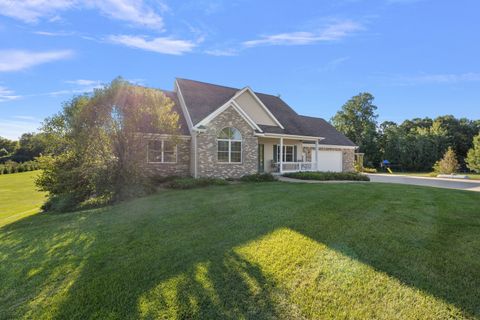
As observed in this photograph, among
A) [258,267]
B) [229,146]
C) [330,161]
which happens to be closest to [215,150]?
[229,146]

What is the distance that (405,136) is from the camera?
4012 centimetres

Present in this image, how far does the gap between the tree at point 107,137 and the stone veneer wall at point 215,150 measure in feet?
10.2

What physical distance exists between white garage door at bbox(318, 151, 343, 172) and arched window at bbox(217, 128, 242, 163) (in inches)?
384

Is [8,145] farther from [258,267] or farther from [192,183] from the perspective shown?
[258,267]

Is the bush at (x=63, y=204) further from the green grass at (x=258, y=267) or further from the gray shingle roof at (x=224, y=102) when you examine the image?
the gray shingle roof at (x=224, y=102)

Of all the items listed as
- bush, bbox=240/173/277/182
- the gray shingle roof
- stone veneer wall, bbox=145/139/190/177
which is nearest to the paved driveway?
the gray shingle roof

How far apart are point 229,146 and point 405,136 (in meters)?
36.1

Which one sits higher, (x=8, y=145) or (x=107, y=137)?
(x=8, y=145)

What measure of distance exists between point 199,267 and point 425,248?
3.87 metres

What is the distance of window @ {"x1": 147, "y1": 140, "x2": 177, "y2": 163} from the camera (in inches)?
604

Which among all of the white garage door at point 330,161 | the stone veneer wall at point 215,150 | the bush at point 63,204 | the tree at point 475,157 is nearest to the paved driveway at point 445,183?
the white garage door at point 330,161

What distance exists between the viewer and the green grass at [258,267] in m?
3.16

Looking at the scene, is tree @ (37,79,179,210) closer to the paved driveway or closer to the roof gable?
the roof gable

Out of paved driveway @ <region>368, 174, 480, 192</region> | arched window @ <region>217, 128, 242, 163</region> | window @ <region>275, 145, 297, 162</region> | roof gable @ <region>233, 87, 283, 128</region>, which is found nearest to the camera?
paved driveway @ <region>368, 174, 480, 192</region>
